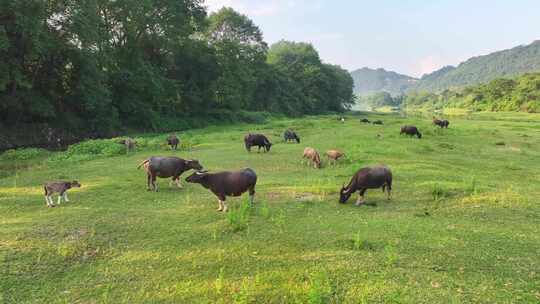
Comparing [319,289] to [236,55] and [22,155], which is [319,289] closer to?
[22,155]

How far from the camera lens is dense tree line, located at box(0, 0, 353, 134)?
2688cm

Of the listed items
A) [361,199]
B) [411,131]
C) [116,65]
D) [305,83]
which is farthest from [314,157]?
[305,83]

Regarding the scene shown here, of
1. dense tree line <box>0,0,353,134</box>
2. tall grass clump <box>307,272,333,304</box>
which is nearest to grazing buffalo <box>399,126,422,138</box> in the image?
dense tree line <box>0,0,353,134</box>

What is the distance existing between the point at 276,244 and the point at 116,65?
38.7 meters

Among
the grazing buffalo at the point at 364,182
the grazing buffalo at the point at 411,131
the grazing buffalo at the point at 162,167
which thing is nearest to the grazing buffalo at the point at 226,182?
the grazing buffalo at the point at 162,167

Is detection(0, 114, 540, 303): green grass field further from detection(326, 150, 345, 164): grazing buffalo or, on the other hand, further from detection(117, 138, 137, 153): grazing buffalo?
detection(117, 138, 137, 153): grazing buffalo

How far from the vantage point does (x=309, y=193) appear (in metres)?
12.5

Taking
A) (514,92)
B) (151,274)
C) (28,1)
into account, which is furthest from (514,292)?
(514,92)

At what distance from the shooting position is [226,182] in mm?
10695

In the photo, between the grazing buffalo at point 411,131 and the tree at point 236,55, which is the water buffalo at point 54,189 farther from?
the tree at point 236,55

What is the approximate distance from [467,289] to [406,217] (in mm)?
3784

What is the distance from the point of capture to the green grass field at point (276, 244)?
6336 millimetres

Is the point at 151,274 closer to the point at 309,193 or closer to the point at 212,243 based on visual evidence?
the point at 212,243

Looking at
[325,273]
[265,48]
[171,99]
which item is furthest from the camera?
[265,48]
